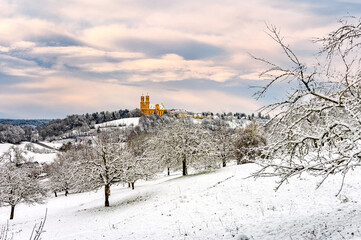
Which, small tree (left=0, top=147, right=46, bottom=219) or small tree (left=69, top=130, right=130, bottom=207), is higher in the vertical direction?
small tree (left=69, top=130, right=130, bottom=207)

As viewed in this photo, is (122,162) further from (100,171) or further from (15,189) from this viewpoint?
(15,189)

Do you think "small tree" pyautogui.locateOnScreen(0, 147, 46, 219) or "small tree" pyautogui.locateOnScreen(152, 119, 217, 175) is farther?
"small tree" pyautogui.locateOnScreen(152, 119, 217, 175)

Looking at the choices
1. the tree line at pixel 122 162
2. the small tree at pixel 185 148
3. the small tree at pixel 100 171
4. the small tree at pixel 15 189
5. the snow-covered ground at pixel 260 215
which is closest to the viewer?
the snow-covered ground at pixel 260 215

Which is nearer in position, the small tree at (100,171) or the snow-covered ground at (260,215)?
the snow-covered ground at (260,215)

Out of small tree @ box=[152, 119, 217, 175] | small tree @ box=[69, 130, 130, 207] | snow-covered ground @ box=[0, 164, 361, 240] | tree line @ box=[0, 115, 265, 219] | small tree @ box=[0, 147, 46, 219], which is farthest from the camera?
small tree @ box=[152, 119, 217, 175]

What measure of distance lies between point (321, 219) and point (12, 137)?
8669 inches

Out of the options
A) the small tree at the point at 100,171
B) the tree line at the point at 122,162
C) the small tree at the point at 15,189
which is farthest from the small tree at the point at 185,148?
the small tree at the point at 15,189

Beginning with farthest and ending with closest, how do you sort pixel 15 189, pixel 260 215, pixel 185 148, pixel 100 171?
pixel 185 148 < pixel 15 189 < pixel 100 171 < pixel 260 215

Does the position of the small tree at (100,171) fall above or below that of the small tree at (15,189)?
above

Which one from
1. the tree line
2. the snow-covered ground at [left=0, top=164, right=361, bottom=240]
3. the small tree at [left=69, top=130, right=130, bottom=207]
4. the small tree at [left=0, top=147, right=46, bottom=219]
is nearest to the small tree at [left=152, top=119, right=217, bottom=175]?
the tree line

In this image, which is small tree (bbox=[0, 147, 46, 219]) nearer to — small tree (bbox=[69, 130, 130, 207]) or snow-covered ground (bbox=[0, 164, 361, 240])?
small tree (bbox=[69, 130, 130, 207])

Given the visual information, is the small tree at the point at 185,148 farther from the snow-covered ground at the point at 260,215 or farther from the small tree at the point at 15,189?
the small tree at the point at 15,189

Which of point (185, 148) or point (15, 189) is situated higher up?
point (185, 148)

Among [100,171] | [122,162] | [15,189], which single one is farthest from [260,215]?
[15,189]
